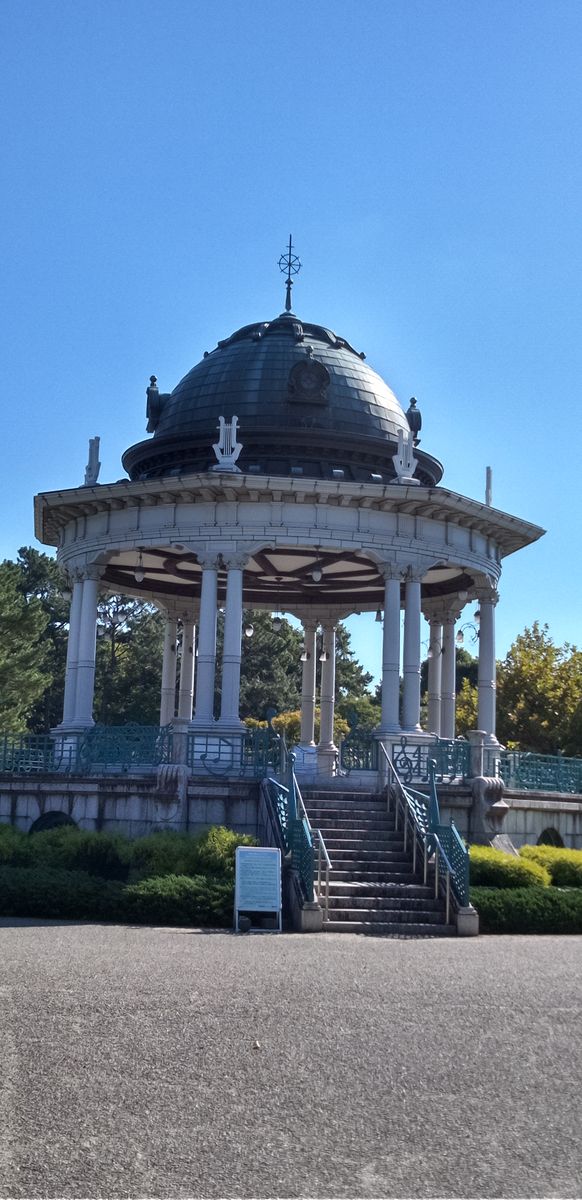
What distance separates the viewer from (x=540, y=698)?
1997 inches

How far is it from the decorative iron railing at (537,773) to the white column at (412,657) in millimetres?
1967

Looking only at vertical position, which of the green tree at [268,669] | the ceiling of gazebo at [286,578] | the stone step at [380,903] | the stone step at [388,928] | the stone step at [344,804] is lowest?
the stone step at [388,928]

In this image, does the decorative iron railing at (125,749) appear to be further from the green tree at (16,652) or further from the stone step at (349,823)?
the green tree at (16,652)

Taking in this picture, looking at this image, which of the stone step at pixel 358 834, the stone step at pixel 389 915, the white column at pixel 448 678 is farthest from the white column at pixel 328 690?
the stone step at pixel 389 915

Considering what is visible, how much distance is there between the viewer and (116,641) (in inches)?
2963

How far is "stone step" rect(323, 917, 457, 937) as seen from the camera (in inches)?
698

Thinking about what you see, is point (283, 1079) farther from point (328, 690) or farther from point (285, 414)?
point (328, 690)

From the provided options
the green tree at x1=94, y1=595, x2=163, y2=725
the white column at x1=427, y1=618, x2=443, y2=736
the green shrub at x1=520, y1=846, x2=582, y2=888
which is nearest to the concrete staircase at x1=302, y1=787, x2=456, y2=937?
the green shrub at x1=520, y1=846, x2=582, y2=888

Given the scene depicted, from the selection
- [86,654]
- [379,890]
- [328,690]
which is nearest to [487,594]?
[328,690]

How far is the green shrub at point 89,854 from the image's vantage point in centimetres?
2103

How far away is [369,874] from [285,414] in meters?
12.5

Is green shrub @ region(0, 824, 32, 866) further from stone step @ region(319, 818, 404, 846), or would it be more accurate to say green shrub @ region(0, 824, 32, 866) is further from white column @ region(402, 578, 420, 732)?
white column @ region(402, 578, 420, 732)

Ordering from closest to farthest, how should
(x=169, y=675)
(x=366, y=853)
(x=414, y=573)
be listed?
1. (x=366, y=853)
2. (x=414, y=573)
3. (x=169, y=675)

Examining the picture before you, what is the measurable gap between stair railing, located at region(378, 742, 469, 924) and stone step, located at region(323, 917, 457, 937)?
15.2 inches
